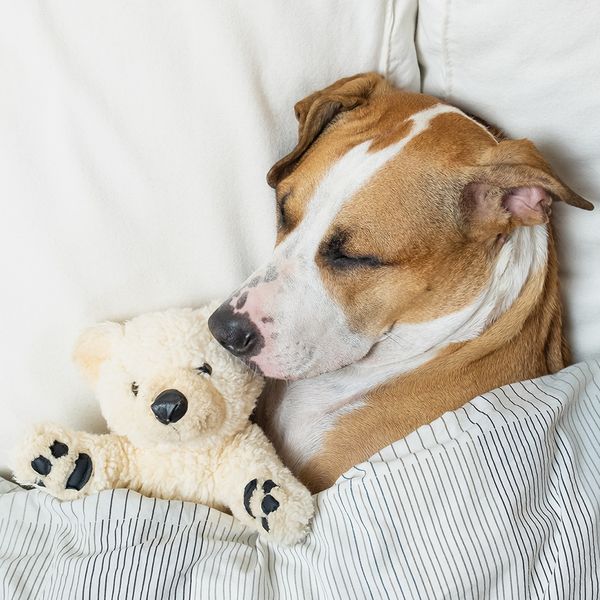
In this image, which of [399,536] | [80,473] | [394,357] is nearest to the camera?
[399,536]

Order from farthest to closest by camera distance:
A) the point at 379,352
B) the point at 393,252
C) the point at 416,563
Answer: the point at 379,352 → the point at 393,252 → the point at 416,563

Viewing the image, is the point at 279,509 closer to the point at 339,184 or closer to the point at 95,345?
the point at 95,345

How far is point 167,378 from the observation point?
56.1 inches

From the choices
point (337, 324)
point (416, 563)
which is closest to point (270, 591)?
point (416, 563)

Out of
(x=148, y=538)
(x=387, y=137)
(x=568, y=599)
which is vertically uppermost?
(x=387, y=137)

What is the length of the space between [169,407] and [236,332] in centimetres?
20

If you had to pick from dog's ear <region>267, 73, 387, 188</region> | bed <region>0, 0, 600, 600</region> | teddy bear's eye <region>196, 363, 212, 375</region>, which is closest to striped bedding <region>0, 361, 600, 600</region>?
bed <region>0, 0, 600, 600</region>

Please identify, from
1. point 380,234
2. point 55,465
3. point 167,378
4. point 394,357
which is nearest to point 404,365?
point 394,357

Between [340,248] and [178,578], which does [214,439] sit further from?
[340,248]

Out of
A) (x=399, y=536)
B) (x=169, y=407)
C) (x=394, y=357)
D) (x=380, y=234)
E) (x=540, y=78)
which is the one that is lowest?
Answer: (x=399, y=536)

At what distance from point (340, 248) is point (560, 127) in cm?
57

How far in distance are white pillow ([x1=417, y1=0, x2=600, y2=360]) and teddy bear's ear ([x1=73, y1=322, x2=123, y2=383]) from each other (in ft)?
3.14

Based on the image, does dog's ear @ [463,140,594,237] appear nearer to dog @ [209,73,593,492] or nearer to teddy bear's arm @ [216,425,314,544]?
dog @ [209,73,593,492]

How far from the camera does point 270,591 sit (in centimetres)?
139
